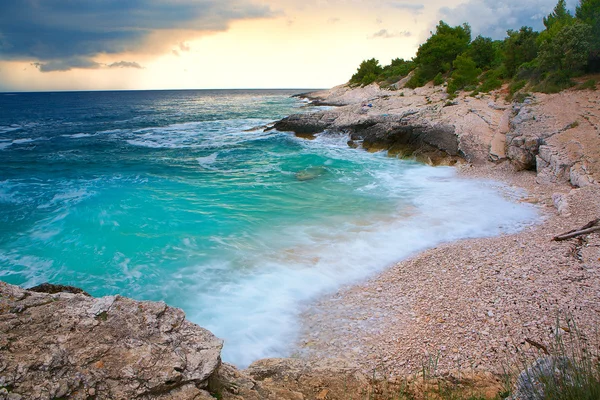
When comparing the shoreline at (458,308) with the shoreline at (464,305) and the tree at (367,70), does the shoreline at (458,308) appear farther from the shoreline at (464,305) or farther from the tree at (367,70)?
the tree at (367,70)

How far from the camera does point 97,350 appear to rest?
3604 millimetres

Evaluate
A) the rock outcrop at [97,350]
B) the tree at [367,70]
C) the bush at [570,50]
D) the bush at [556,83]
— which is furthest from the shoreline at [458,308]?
the tree at [367,70]

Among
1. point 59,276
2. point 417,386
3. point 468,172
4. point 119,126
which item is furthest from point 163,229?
point 119,126

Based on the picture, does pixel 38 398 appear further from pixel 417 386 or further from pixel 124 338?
pixel 417 386

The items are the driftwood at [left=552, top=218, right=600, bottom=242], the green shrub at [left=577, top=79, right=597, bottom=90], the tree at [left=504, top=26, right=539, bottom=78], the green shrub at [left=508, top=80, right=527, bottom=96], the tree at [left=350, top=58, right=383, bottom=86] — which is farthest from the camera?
the tree at [left=350, top=58, right=383, bottom=86]

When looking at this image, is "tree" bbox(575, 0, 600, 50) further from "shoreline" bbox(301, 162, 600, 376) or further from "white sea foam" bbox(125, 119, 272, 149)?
"white sea foam" bbox(125, 119, 272, 149)

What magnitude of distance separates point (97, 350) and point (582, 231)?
10.7 metres

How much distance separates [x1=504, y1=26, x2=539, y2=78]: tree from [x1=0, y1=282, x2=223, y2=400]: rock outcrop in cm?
3605

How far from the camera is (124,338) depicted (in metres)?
3.86

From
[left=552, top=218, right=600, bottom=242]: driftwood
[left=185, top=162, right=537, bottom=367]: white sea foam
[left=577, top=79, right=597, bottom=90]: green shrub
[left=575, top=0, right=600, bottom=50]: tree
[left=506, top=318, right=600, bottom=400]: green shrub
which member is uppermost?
[left=575, top=0, right=600, bottom=50]: tree

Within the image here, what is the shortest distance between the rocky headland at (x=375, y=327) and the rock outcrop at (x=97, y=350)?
1 centimetres

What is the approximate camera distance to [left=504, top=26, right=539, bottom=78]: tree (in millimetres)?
31000

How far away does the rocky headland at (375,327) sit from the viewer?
137 inches

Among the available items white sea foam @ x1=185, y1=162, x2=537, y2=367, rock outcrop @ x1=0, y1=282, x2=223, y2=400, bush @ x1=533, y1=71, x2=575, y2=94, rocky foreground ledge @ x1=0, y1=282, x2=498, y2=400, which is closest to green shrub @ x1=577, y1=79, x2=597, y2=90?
bush @ x1=533, y1=71, x2=575, y2=94
